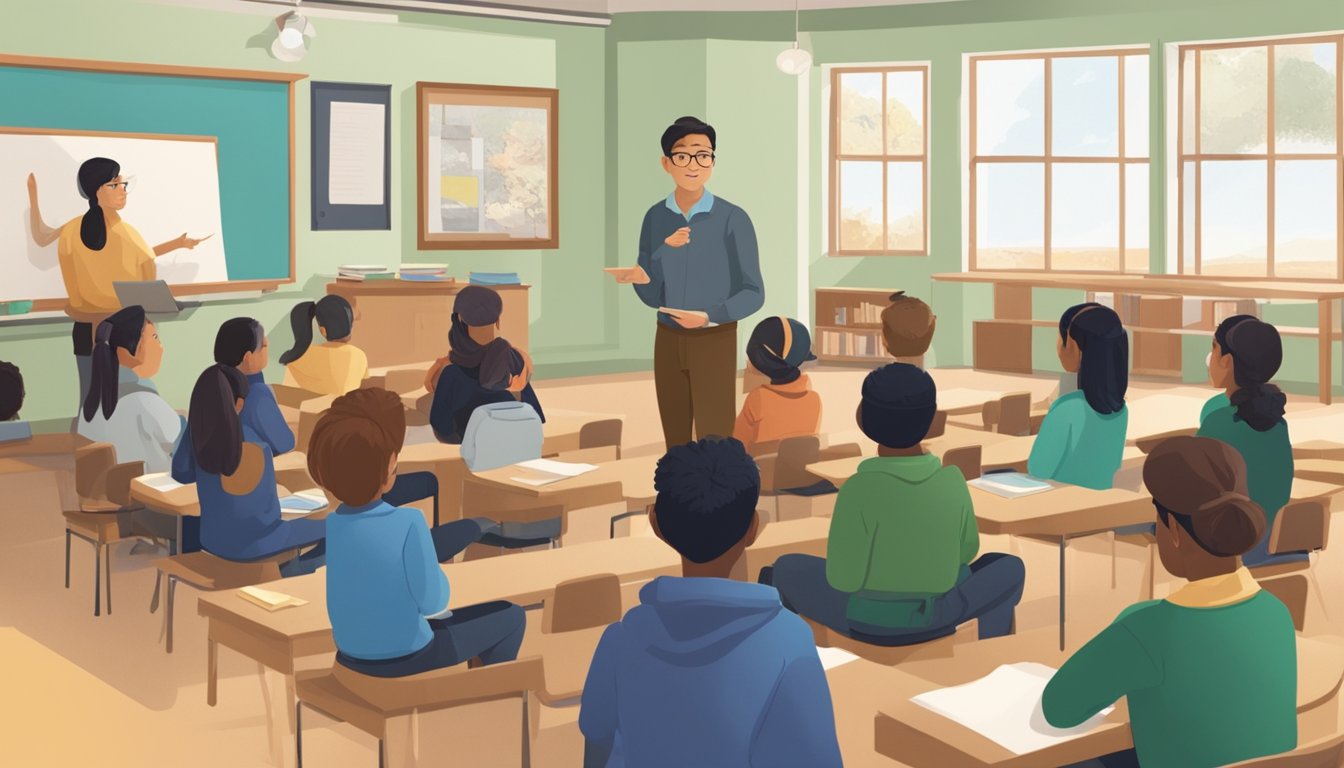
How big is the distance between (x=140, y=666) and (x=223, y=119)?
20.4 feet

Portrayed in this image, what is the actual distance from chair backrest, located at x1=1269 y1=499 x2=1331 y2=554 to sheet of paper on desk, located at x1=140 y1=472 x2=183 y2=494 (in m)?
3.58

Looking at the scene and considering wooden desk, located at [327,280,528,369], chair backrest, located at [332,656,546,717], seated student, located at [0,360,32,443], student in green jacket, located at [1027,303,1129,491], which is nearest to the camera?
chair backrest, located at [332,656,546,717]

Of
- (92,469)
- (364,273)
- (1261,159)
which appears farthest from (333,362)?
(1261,159)

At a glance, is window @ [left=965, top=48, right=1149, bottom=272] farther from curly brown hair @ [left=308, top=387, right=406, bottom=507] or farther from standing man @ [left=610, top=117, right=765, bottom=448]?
curly brown hair @ [left=308, top=387, right=406, bottom=507]

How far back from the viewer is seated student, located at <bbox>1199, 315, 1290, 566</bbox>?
4.38 metres

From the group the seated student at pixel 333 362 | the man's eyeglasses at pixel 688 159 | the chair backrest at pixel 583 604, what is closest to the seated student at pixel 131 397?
the seated student at pixel 333 362

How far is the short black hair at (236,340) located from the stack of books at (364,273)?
5.70 metres

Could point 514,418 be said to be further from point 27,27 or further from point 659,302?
point 27,27

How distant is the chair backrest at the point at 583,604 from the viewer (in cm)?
346

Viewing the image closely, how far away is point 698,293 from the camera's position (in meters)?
5.74

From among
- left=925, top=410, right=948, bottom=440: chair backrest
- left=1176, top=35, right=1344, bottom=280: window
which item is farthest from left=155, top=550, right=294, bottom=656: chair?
left=1176, top=35, right=1344, bottom=280: window

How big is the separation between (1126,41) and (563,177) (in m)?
4.95

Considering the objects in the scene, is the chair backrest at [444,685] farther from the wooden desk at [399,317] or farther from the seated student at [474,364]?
the wooden desk at [399,317]

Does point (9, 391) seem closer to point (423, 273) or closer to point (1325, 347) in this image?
point (423, 273)
